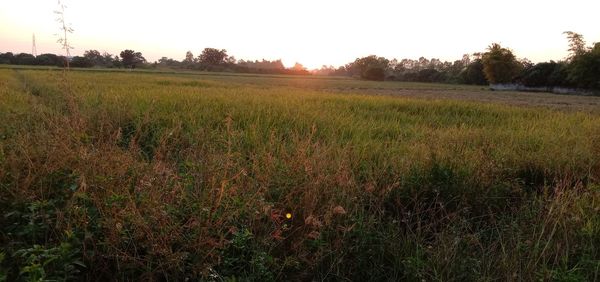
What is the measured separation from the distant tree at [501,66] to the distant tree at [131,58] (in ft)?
180

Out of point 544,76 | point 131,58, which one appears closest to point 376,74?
point 544,76

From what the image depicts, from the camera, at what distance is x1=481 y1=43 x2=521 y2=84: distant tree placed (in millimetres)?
52625

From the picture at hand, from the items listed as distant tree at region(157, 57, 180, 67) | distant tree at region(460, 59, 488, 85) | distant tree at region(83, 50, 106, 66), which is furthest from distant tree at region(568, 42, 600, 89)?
distant tree at region(157, 57, 180, 67)

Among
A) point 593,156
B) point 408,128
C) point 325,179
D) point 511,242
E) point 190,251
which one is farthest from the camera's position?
point 408,128

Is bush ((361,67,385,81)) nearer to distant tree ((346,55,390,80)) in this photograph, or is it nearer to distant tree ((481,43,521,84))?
distant tree ((346,55,390,80))

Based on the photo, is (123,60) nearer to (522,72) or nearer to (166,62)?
(166,62)

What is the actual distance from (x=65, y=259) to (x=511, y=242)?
2.82 metres

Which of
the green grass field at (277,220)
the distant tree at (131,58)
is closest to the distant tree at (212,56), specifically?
the distant tree at (131,58)

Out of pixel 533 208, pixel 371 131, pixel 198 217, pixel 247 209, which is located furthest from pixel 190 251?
pixel 371 131

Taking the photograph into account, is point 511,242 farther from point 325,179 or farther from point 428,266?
point 325,179

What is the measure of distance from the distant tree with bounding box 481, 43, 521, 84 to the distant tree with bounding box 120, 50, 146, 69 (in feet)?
180

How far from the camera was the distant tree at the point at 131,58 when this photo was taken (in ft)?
235

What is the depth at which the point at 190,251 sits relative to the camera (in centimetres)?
238

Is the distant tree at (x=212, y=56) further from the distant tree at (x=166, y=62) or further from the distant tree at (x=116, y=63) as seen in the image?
the distant tree at (x=116, y=63)
